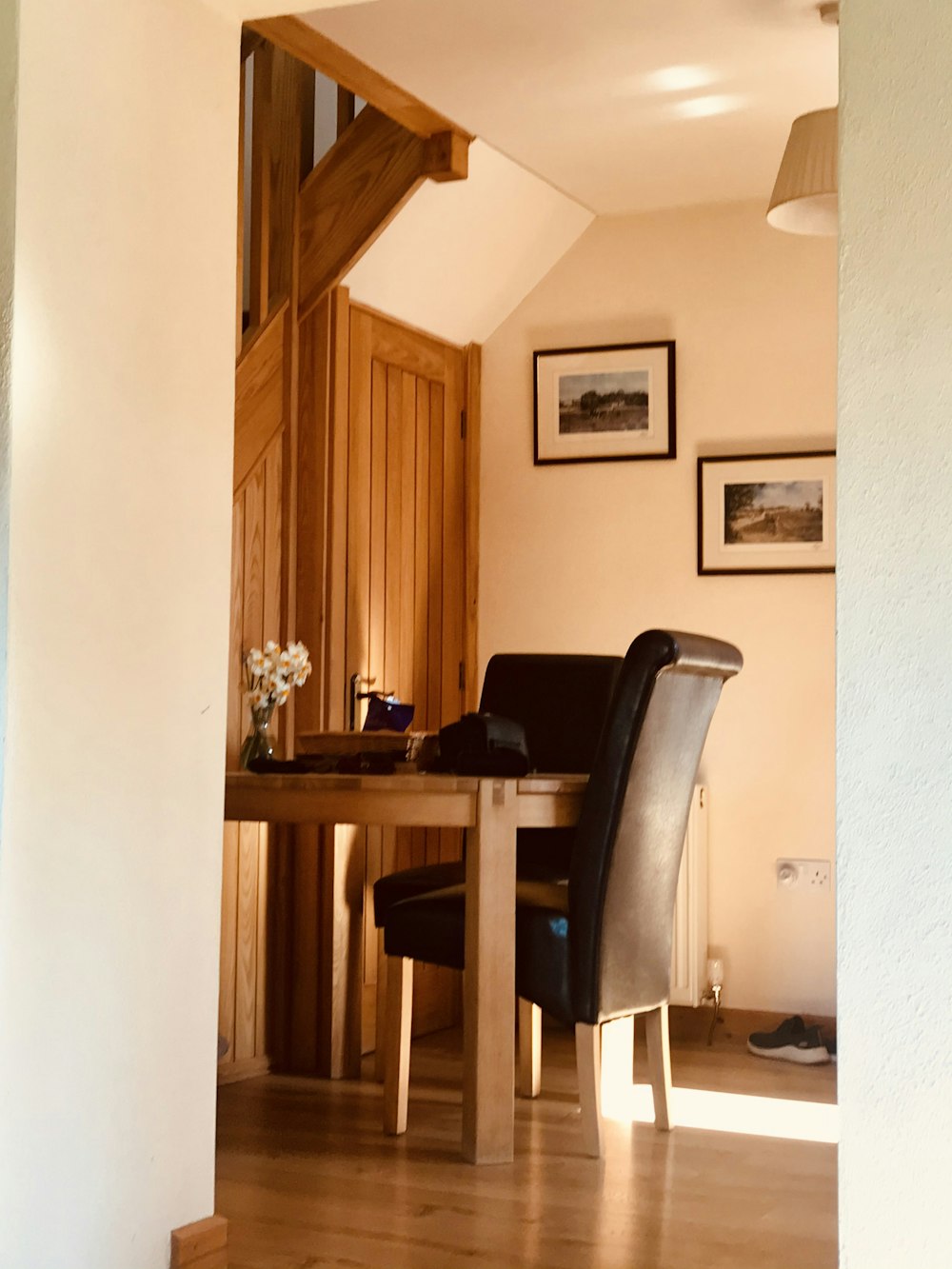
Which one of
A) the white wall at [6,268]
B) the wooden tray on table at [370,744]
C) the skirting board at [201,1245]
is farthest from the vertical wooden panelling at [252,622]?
the white wall at [6,268]

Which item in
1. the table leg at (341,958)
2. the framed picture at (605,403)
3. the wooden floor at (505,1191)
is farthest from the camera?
the framed picture at (605,403)

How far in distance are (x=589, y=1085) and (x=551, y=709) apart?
1.36 m

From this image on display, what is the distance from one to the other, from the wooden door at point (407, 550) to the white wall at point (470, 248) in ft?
0.30

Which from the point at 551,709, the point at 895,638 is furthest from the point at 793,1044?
the point at 895,638

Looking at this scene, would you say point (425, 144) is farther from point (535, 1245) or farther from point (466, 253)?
point (535, 1245)

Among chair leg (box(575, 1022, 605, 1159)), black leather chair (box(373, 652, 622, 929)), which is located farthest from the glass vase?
chair leg (box(575, 1022, 605, 1159))

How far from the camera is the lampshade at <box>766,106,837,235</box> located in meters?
3.37

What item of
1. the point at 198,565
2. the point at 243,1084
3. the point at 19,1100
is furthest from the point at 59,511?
the point at 243,1084

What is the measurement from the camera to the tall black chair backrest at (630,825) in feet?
10.2

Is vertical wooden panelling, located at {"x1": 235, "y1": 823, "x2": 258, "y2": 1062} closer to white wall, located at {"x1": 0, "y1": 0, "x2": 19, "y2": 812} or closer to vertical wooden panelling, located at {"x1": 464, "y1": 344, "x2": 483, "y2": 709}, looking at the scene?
vertical wooden panelling, located at {"x1": 464, "y1": 344, "x2": 483, "y2": 709}

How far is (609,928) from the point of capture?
123 inches

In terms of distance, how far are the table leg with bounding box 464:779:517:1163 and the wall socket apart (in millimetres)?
1607

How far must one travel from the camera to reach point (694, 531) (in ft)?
15.5

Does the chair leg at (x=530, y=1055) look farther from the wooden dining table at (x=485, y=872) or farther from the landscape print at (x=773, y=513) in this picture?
the landscape print at (x=773, y=513)
